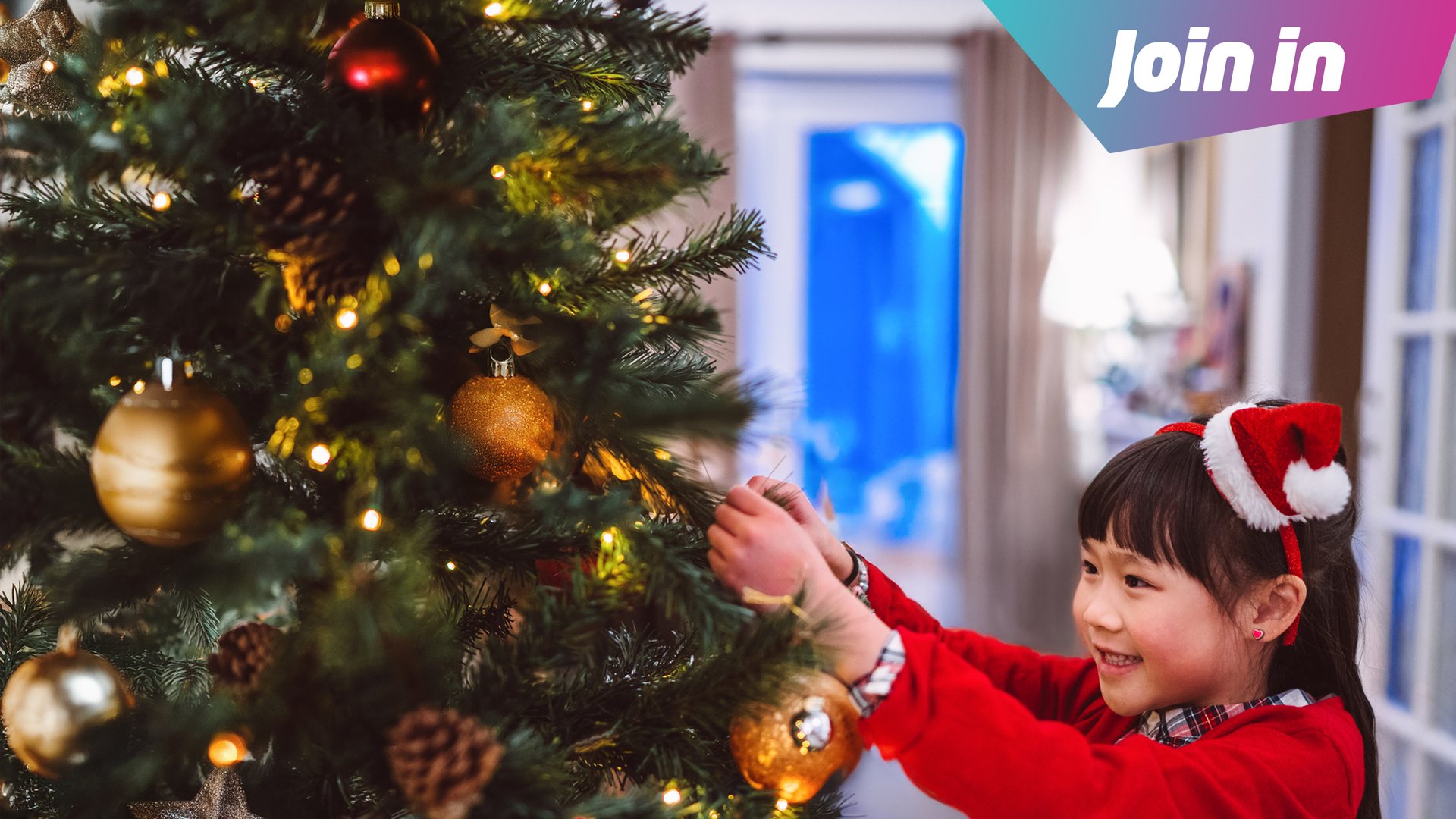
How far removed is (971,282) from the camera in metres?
3.31

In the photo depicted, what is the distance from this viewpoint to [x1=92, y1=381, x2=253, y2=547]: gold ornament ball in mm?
444

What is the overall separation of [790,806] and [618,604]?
21 centimetres

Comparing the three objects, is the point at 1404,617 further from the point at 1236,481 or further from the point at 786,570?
the point at 786,570

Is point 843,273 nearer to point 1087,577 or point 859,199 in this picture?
point 859,199

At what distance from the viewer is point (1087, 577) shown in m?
0.90

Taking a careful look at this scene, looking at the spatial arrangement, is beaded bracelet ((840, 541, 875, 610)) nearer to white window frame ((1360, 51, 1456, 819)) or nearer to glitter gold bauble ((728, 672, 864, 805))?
glitter gold bauble ((728, 672, 864, 805))

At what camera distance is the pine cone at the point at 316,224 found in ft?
1.55

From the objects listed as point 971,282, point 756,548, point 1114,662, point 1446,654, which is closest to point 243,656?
point 756,548

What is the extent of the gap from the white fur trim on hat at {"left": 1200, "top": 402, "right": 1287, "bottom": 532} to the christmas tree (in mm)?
504

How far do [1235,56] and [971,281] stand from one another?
1.53 meters

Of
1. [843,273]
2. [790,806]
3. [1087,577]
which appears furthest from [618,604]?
[843,273]

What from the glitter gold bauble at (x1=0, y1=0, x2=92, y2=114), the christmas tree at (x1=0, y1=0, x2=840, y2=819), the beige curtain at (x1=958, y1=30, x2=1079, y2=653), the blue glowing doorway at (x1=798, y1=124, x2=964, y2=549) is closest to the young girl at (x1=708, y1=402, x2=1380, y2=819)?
the christmas tree at (x1=0, y1=0, x2=840, y2=819)

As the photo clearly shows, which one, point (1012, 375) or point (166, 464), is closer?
point (166, 464)

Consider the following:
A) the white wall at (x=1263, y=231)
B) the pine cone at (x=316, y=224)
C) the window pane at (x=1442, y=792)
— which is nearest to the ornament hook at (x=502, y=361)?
the pine cone at (x=316, y=224)
